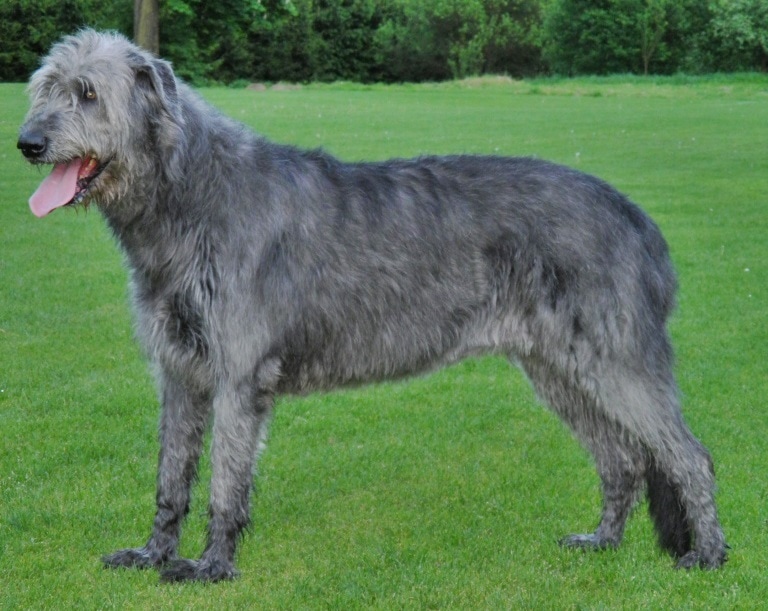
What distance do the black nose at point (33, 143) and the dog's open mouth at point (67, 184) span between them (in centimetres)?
15

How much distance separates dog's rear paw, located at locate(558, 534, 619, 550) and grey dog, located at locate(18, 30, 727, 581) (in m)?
0.01

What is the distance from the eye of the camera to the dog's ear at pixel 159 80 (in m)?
4.81

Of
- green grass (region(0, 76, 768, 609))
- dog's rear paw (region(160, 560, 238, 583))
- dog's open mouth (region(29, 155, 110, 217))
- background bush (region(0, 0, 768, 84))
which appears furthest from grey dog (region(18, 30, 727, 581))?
background bush (region(0, 0, 768, 84))

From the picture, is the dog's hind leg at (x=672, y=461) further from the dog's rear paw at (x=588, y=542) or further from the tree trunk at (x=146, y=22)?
the tree trunk at (x=146, y=22)

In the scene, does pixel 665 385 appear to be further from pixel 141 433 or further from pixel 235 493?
pixel 141 433

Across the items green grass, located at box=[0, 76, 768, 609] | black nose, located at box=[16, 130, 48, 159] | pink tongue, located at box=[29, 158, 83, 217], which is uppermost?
black nose, located at box=[16, 130, 48, 159]

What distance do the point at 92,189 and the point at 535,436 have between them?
370 cm

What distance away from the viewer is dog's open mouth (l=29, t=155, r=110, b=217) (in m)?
4.67

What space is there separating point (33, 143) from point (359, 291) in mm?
1681

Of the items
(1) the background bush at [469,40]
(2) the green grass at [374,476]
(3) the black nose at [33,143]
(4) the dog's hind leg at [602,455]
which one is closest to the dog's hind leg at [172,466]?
(2) the green grass at [374,476]

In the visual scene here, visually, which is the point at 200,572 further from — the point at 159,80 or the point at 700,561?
the point at 700,561

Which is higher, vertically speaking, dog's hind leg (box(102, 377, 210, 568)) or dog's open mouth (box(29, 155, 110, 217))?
dog's open mouth (box(29, 155, 110, 217))

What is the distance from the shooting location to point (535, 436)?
729cm

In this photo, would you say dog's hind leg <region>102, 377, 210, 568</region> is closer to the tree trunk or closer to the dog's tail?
the dog's tail
